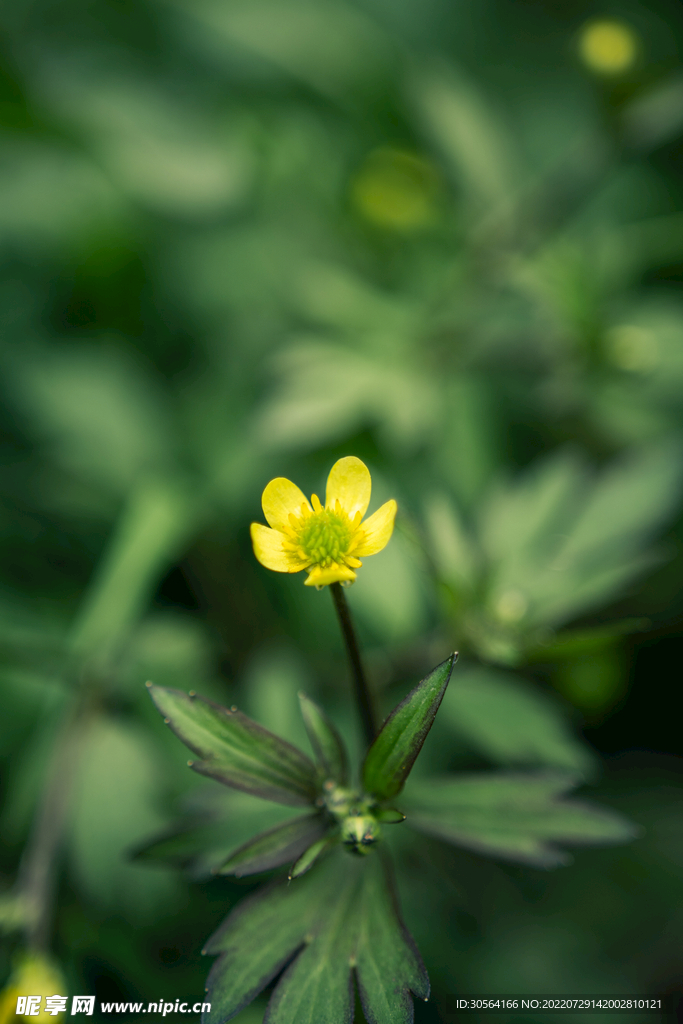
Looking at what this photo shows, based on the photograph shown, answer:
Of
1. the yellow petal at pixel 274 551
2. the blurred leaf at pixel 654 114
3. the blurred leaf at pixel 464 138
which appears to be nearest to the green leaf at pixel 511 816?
the yellow petal at pixel 274 551

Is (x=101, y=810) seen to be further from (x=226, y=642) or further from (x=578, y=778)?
(x=578, y=778)

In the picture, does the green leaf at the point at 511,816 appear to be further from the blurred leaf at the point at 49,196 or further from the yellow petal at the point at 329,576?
the blurred leaf at the point at 49,196

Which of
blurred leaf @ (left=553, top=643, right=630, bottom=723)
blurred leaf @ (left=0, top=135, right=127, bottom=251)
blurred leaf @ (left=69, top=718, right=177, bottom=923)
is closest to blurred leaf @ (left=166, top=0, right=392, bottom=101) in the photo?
blurred leaf @ (left=0, top=135, right=127, bottom=251)

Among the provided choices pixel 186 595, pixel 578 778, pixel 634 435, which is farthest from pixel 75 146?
pixel 578 778

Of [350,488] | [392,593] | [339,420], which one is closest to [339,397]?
[339,420]

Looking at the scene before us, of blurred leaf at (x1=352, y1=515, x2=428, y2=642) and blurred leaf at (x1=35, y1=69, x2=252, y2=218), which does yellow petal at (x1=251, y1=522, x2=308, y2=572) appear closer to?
blurred leaf at (x1=352, y1=515, x2=428, y2=642)

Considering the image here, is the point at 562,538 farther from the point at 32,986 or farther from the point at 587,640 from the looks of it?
the point at 32,986
